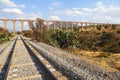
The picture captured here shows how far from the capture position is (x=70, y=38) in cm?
2883

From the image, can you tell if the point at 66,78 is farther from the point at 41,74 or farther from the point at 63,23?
the point at 63,23

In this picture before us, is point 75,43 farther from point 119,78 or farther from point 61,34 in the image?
point 119,78

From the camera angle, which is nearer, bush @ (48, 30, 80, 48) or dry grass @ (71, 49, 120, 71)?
dry grass @ (71, 49, 120, 71)

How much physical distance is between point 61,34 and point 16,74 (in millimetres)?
20713

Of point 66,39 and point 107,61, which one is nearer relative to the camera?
point 107,61

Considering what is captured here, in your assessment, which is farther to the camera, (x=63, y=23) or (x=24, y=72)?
(x=63, y=23)

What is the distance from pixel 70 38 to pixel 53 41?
396 cm

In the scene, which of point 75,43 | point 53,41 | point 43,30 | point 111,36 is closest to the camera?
point 75,43

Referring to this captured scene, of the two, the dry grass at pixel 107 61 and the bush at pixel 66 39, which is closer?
the dry grass at pixel 107 61

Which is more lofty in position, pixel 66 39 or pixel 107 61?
pixel 66 39

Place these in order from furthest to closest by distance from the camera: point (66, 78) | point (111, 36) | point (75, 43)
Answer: point (111, 36), point (75, 43), point (66, 78)

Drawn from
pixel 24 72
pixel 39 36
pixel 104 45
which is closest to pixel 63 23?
pixel 39 36

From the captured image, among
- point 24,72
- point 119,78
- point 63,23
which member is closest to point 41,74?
point 24,72

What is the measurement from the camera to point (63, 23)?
183 m
